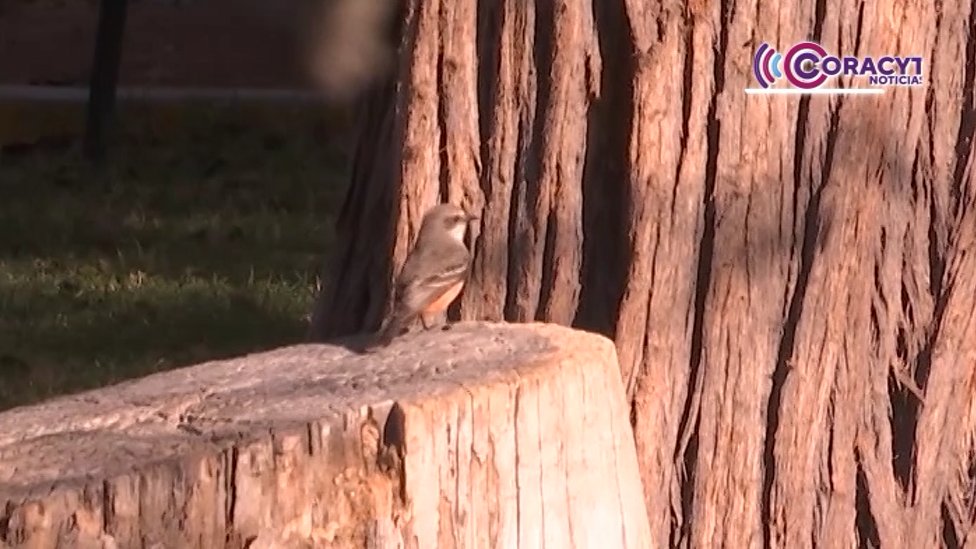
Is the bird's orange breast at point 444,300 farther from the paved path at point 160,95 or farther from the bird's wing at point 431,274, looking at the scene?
the paved path at point 160,95

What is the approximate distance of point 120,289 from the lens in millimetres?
9305

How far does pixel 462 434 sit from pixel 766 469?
3.50ft

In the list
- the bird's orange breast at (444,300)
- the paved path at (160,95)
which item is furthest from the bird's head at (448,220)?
the paved path at (160,95)

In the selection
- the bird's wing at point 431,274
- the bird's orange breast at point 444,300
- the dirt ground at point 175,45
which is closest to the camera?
the bird's wing at point 431,274

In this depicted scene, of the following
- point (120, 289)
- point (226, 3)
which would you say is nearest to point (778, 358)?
point (120, 289)

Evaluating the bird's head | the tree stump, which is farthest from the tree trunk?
the tree stump

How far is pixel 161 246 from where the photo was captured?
1032 centimetres

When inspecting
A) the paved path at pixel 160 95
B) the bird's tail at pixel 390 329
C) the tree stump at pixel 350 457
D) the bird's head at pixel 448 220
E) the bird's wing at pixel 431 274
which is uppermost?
the paved path at pixel 160 95

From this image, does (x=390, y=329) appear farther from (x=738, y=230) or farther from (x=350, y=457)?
(x=350, y=457)

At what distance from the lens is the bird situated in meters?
4.14

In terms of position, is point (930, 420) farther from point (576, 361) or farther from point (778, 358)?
point (576, 361)

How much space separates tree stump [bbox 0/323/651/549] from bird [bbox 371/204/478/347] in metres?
0.29

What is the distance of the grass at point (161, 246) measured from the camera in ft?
27.2

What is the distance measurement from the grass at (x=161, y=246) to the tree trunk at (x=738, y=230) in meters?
2.93
